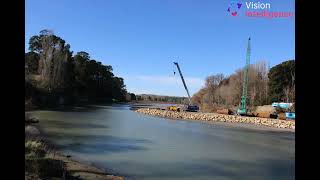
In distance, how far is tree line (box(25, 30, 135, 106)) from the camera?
256ft

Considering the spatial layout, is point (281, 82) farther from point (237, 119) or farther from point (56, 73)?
point (56, 73)

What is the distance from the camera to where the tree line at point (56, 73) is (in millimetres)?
78000

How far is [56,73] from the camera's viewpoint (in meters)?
83.1

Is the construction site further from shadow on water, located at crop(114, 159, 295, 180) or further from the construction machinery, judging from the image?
shadow on water, located at crop(114, 159, 295, 180)

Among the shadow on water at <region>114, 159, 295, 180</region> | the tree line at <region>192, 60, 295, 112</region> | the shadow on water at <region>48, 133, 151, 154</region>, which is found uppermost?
the tree line at <region>192, 60, 295, 112</region>

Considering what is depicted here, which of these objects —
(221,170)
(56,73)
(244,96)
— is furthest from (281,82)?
(221,170)

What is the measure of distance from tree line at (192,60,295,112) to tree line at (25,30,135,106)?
32142 mm

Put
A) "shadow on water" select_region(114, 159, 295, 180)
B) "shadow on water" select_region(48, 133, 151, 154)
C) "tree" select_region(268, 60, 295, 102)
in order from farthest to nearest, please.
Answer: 1. "tree" select_region(268, 60, 295, 102)
2. "shadow on water" select_region(48, 133, 151, 154)
3. "shadow on water" select_region(114, 159, 295, 180)

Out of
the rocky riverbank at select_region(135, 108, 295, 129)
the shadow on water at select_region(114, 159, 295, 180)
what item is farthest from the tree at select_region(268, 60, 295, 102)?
the shadow on water at select_region(114, 159, 295, 180)

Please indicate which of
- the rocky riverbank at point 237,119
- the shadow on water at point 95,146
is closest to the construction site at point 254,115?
the rocky riverbank at point 237,119

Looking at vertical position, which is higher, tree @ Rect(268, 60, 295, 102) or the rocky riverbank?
tree @ Rect(268, 60, 295, 102)

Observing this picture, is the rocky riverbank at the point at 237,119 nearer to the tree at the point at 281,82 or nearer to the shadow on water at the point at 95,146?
the tree at the point at 281,82

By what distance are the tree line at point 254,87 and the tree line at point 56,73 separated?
3214cm
